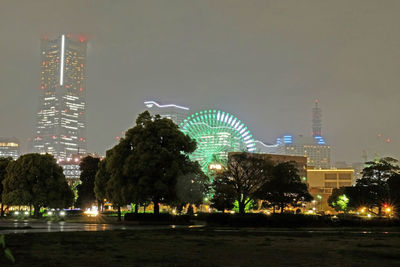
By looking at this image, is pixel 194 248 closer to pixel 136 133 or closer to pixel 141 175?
pixel 141 175

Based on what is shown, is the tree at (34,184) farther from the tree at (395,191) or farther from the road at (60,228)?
the tree at (395,191)

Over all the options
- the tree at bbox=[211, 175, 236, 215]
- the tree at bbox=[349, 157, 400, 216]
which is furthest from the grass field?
the tree at bbox=[349, 157, 400, 216]

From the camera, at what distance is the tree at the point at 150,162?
195 ft

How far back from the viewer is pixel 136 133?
210ft

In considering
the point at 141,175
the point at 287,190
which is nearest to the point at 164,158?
the point at 141,175

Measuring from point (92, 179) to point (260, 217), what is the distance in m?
70.7

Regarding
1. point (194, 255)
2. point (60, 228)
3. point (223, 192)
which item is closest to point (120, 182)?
point (60, 228)

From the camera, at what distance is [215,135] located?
340 ft

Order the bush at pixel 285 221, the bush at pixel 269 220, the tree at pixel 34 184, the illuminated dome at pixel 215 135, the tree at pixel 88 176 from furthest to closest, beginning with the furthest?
the tree at pixel 88 176 < the illuminated dome at pixel 215 135 < the tree at pixel 34 184 < the bush at pixel 285 221 < the bush at pixel 269 220

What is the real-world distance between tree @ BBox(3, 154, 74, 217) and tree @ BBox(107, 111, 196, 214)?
21725 millimetres

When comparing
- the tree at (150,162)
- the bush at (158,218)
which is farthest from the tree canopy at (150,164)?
the bush at (158,218)

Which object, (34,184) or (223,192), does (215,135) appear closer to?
(223,192)

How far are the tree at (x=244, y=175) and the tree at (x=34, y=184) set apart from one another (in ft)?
84.4

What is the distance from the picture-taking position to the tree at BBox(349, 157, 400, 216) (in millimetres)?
89625
